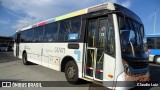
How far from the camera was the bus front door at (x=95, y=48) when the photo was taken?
622 cm

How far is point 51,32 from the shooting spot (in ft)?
31.5

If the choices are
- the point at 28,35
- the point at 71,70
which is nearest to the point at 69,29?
the point at 71,70

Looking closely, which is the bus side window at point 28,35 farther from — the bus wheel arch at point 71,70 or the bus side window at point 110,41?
the bus side window at point 110,41

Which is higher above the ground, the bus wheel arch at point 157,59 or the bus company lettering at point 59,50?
the bus company lettering at point 59,50

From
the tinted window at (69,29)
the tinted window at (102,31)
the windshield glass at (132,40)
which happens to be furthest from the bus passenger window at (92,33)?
the windshield glass at (132,40)

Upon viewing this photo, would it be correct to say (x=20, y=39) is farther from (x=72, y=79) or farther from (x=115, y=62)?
(x=115, y=62)

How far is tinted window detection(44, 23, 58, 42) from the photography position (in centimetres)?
918

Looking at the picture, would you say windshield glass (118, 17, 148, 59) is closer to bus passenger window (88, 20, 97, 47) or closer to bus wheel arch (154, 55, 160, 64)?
bus passenger window (88, 20, 97, 47)

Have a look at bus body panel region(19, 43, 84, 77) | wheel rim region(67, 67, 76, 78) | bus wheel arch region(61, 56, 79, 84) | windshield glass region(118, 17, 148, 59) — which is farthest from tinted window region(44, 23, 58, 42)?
windshield glass region(118, 17, 148, 59)

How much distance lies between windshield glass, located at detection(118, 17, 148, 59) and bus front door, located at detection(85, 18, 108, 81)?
709 millimetres

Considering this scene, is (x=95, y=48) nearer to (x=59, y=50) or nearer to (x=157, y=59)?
(x=59, y=50)

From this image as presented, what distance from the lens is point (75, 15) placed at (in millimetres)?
7801

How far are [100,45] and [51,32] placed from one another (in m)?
4.09

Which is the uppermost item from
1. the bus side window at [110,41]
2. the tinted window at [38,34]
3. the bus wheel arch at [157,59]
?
the tinted window at [38,34]
